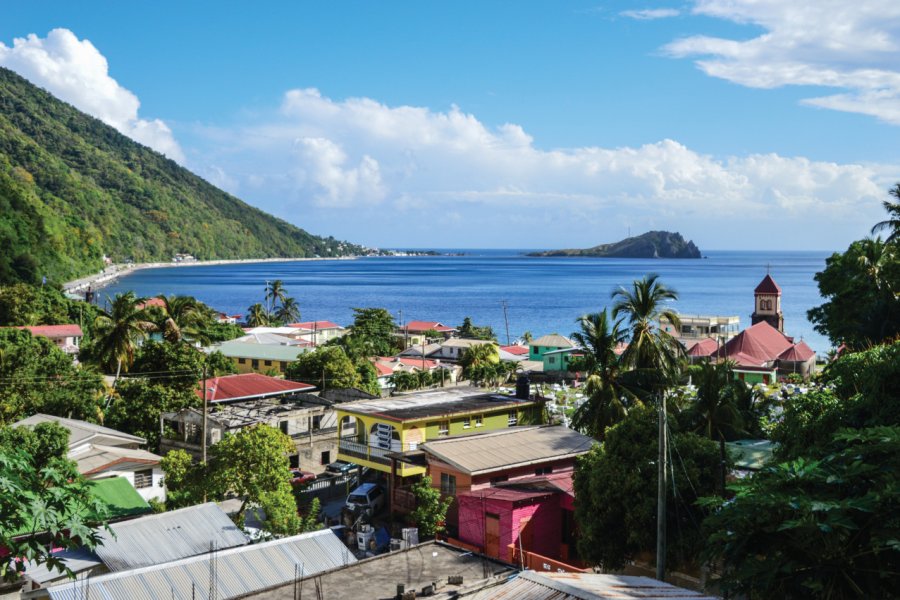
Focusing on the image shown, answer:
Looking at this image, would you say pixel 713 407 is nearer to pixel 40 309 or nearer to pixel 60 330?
pixel 60 330

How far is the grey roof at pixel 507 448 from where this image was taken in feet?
90.1

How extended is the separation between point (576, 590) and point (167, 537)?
12786 millimetres

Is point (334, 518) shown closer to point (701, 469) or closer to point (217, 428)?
point (217, 428)

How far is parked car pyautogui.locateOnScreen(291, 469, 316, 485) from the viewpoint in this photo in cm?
3199

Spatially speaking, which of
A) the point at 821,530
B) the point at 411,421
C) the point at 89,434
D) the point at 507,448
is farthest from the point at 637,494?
the point at 89,434

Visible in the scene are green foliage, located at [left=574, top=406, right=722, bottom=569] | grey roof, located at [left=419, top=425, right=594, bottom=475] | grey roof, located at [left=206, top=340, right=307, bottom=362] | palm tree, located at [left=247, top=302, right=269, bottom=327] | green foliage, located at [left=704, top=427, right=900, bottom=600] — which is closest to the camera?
green foliage, located at [left=704, top=427, right=900, bottom=600]

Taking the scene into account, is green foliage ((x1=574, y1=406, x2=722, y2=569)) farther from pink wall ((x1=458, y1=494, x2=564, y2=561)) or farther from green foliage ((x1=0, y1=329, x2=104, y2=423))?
green foliage ((x1=0, y1=329, x2=104, y2=423))

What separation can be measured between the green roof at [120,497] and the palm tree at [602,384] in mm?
16683

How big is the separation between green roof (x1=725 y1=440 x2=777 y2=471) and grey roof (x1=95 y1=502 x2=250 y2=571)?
14211 mm

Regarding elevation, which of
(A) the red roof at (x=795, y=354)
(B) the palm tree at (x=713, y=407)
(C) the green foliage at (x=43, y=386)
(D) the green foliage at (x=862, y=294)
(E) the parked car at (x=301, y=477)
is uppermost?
(D) the green foliage at (x=862, y=294)

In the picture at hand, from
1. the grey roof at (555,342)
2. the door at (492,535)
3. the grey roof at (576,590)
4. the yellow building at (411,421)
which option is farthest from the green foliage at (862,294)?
the grey roof at (555,342)

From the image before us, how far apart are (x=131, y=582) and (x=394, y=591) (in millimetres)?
5706

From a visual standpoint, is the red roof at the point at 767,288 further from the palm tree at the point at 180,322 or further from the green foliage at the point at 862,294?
the palm tree at the point at 180,322

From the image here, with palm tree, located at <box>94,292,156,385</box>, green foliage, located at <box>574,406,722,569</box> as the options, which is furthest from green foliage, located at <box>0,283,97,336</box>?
green foliage, located at <box>574,406,722,569</box>
